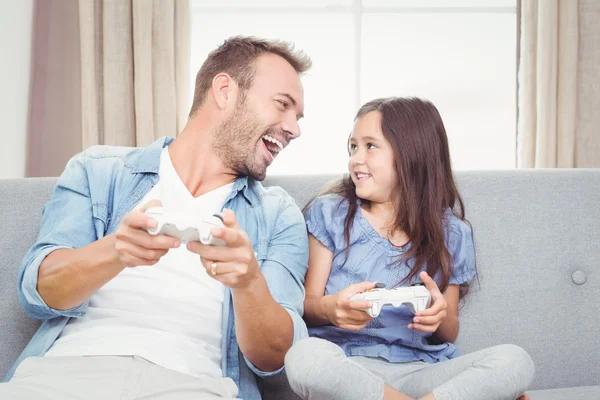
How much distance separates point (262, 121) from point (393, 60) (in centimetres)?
198

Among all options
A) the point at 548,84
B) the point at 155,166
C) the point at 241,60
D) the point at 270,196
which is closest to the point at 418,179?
the point at 270,196

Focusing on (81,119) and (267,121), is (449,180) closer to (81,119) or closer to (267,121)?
(267,121)

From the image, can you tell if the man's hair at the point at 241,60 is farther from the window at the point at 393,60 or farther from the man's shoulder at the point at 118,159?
the window at the point at 393,60

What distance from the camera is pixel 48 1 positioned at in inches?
114

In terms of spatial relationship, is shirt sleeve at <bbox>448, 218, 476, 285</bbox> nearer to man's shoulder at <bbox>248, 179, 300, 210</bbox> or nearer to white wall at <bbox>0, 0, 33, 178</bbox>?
man's shoulder at <bbox>248, 179, 300, 210</bbox>

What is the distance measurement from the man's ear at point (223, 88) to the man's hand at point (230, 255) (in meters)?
0.61

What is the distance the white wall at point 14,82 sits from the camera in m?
2.50

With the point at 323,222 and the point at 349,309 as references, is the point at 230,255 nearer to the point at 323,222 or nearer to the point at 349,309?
the point at 349,309

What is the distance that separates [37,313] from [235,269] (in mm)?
465

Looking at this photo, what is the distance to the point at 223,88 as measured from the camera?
1.56 meters

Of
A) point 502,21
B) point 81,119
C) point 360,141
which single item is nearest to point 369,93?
point 502,21

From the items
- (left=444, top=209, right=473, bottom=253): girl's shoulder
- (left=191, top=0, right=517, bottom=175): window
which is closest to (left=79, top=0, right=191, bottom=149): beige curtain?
(left=191, top=0, right=517, bottom=175): window

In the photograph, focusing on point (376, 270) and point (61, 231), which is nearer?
point (61, 231)

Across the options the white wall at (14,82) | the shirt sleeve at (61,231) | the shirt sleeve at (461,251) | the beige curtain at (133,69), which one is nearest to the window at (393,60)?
the beige curtain at (133,69)
